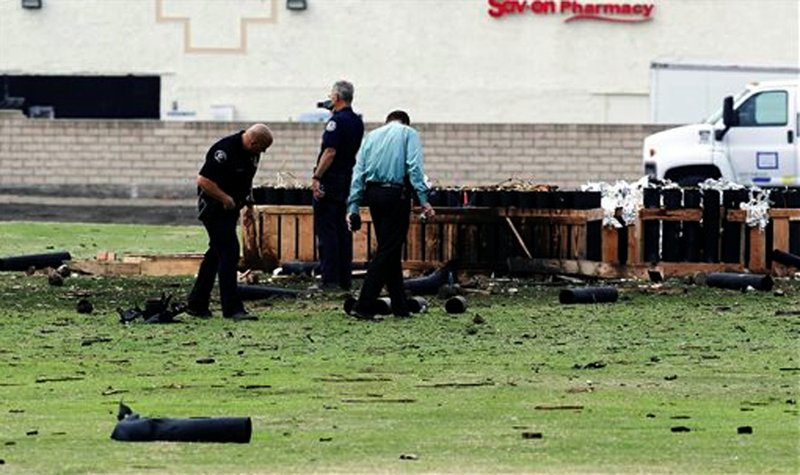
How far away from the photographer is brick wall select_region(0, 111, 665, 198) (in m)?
50.0

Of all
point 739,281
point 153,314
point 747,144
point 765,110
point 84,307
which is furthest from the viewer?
point 765,110

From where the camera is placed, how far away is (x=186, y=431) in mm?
11305

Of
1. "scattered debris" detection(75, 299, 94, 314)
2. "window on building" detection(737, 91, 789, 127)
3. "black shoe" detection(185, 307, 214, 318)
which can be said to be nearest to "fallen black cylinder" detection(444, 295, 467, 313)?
"black shoe" detection(185, 307, 214, 318)

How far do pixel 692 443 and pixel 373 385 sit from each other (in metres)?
3.24

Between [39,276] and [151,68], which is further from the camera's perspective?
[151,68]

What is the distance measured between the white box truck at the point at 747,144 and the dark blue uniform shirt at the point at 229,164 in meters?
19.0

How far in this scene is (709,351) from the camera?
16688 mm

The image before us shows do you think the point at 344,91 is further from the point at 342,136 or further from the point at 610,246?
the point at 610,246

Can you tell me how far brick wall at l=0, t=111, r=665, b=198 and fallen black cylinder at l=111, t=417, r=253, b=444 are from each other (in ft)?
126

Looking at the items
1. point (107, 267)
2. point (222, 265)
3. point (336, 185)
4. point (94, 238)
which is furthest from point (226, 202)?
point (94, 238)

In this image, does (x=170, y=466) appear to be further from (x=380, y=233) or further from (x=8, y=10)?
(x=8, y=10)

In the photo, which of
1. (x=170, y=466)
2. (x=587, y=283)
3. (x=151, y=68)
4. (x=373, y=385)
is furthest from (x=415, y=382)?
(x=151, y=68)

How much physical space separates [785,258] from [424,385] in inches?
449

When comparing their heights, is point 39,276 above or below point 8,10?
below
